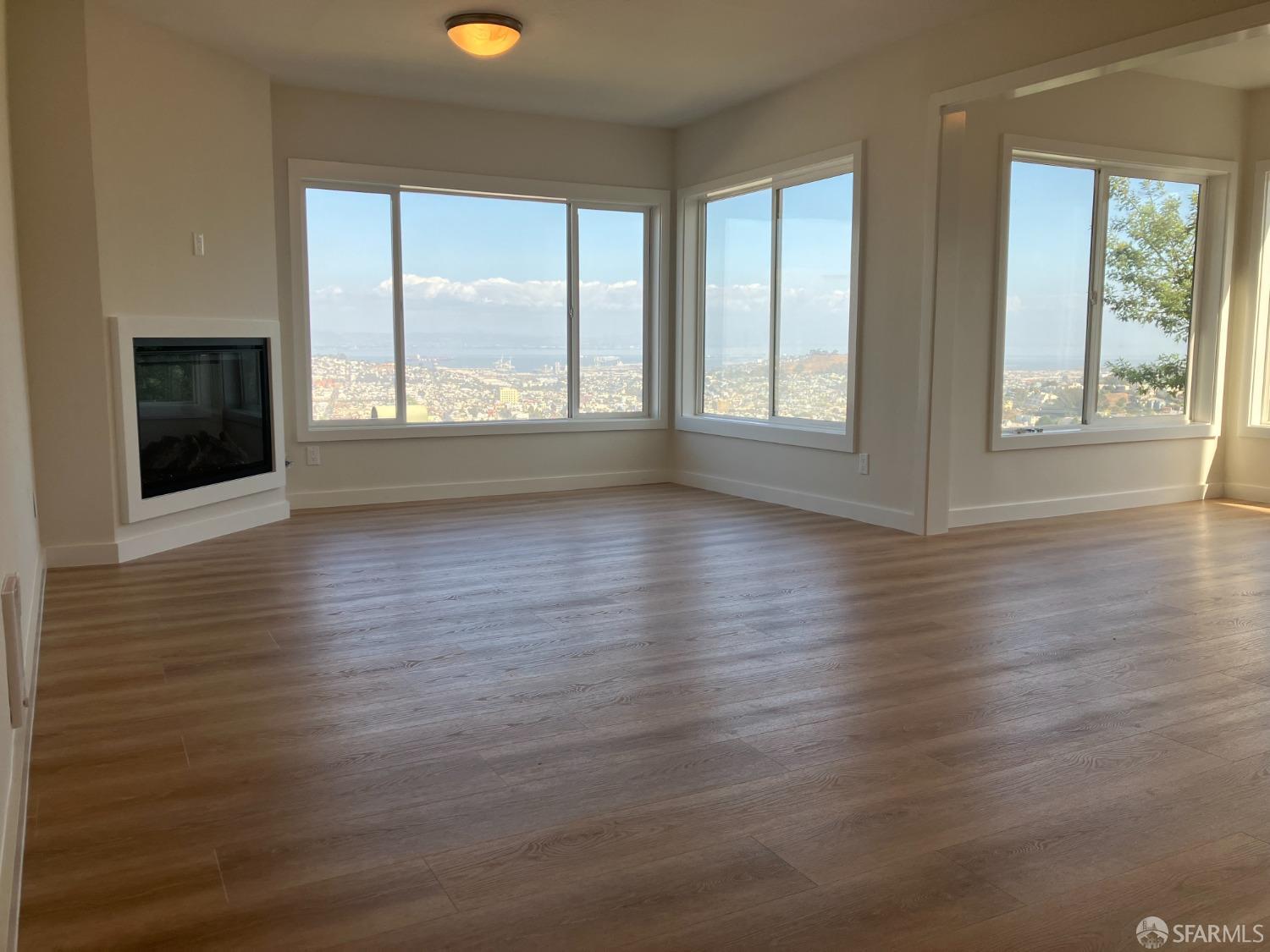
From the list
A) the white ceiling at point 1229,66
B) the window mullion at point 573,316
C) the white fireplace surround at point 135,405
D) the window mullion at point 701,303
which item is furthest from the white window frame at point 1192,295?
the white fireplace surround at point 135,405

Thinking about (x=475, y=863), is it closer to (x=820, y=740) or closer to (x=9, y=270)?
(x=820, y=740)

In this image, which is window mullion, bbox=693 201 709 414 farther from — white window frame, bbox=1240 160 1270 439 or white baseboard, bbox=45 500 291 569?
white window frame, bbox=1240 160 1270 439

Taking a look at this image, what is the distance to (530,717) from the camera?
9.15 ft

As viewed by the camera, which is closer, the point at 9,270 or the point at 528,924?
the point at 528,924

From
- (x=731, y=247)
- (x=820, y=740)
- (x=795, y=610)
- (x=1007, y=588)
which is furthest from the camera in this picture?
(x=731, y=247)

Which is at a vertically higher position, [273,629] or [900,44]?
[900,44]

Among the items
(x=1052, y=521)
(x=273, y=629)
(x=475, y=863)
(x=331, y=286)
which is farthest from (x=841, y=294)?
(x=475, y=863)

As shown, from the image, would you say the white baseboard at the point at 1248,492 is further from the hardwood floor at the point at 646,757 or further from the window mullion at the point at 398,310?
the window mullion at the point at 398,310

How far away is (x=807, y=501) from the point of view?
6.40 m

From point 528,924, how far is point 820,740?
3.59ft

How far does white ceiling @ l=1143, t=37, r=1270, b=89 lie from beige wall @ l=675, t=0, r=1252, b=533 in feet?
4.68

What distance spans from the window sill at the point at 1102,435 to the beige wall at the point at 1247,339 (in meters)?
0.23

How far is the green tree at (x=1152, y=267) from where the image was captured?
6.43 metres

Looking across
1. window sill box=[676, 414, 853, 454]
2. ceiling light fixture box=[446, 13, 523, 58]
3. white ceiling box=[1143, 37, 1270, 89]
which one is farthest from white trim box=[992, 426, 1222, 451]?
ceiling light fixture box=[446, 13, 523, 58]
